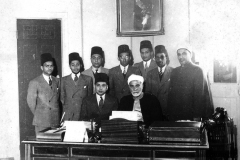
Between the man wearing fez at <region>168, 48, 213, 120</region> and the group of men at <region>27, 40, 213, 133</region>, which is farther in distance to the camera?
the man wearing fez at <region>168, 48, 213, 120</region>

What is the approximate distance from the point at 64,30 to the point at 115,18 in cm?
87

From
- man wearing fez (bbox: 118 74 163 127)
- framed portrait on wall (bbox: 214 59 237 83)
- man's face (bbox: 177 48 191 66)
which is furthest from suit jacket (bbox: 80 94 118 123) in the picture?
framed portrait on wall (bbox: 214 59 237 83)

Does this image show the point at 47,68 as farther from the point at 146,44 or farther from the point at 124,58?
the point at 146,44

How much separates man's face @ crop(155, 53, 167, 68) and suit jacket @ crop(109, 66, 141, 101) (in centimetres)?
33

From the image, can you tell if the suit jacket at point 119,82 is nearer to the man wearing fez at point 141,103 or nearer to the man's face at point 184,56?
the man's face at point 184,56

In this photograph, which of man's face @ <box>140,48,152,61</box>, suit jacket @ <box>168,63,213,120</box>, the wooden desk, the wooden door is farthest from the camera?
the wooden door

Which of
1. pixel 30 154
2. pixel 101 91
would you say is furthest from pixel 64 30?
Result: pixel 30 154

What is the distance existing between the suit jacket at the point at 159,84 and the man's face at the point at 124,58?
0.39 metres

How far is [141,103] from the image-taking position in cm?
354

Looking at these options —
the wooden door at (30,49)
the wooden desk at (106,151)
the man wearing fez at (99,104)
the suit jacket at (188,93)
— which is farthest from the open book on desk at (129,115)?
the wooden door at (30,49)

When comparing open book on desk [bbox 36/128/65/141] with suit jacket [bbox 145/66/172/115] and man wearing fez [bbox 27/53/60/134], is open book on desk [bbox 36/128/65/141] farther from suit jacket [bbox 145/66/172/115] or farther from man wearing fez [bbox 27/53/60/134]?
suit jacket [bbox 145/66/172/115]

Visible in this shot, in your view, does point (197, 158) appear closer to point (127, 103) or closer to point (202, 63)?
point (127, 103)

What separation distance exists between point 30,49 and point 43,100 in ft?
3.44

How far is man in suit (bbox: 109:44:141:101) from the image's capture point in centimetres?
437
